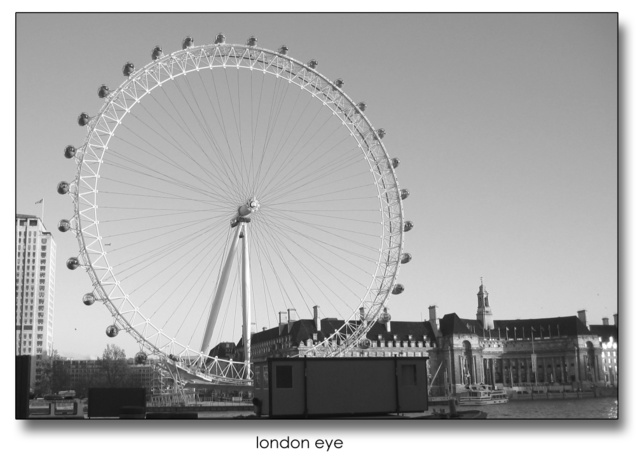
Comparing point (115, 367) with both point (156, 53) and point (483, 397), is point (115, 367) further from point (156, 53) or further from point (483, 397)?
point (156, 53)

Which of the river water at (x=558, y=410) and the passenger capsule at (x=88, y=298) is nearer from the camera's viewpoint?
the passenger capsule at (x=88, y=298)

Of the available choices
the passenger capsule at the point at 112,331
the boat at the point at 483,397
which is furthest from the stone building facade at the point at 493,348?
the passenger capsule at the point at 112,331

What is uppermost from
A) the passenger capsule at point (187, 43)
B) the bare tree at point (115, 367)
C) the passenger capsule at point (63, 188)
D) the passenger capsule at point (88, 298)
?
the passenger capsule at point (187, 43)

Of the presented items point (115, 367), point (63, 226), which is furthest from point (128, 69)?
point (115, 367)

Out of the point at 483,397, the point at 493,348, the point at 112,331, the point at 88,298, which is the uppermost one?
the point at 88,298

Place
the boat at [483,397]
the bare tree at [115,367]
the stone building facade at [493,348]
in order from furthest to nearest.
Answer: the stone building facade at [493,348], the boat at [483,397], the bare tree at [115,367]

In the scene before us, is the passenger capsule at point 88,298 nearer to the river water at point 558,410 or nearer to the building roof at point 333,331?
the river water at point 558,410
